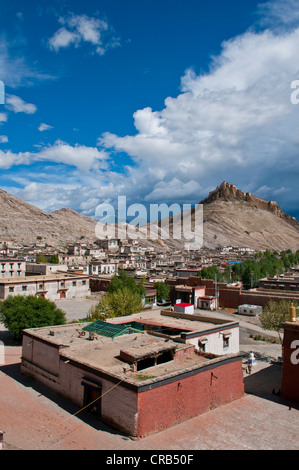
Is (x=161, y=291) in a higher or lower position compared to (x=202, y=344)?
higher

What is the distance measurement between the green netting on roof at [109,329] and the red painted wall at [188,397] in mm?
5749

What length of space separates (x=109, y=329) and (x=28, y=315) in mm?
7986

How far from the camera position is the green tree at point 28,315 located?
23.4 metres

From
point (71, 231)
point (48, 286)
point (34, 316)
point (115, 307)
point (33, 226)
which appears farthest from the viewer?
point (71, 231)

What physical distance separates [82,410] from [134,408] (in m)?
3.26

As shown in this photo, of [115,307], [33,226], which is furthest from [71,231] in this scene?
[115,307]

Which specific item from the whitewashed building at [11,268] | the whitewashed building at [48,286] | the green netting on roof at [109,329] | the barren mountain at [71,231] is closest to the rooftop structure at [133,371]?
the green netting on roof at [109,329]

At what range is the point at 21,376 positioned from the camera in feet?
58.1

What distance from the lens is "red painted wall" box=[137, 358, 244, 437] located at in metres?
11.1

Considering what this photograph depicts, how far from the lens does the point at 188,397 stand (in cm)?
1249

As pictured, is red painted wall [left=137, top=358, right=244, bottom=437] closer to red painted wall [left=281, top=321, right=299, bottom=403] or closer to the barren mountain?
red painted wall [left=281, top=321, right=299, bottom=403]

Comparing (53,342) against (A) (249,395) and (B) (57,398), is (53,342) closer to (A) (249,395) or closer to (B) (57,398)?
(B) (57,398)

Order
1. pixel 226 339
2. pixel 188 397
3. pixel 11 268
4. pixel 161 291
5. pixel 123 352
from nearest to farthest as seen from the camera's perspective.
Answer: pixel 188 397 → pixel 123 352 → pixel 226 339 → pixel 161 291 → pixel 11 268

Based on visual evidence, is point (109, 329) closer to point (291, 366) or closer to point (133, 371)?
point (133, 371)
